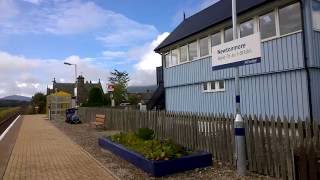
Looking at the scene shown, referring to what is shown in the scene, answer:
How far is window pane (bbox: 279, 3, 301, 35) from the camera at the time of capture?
1417 cm

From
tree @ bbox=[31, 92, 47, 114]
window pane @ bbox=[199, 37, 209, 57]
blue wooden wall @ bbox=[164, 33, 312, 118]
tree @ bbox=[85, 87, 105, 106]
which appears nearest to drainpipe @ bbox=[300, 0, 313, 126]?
blue wooden wall @ bbox=[164, 33, 312, 118]

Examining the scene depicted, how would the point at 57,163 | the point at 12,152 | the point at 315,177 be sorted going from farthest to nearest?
Result: the point at 12,152 < the point at 57,163 < the point at 315,177

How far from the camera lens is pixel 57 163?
444 inches

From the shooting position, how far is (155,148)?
10.2m

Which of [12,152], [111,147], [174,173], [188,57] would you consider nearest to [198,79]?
[188,57]

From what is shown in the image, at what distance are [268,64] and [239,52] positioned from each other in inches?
280

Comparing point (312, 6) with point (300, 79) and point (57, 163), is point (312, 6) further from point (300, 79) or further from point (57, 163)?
point (57, 163)

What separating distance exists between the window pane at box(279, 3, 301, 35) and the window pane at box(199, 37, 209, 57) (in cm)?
581

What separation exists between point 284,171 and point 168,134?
6.32 metres

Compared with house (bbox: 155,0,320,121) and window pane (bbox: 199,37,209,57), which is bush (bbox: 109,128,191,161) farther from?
window pane (bbox: 199,37,209,57)

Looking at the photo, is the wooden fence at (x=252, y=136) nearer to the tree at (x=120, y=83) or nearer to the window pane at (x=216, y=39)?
the window pane at (x=216, y=39)

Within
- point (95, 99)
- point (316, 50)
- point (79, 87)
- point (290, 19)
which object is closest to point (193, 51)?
point (290, 19)

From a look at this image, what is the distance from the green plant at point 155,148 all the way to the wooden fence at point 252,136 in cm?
105

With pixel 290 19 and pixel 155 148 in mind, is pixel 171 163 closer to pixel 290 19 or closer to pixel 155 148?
pixel 155 148
